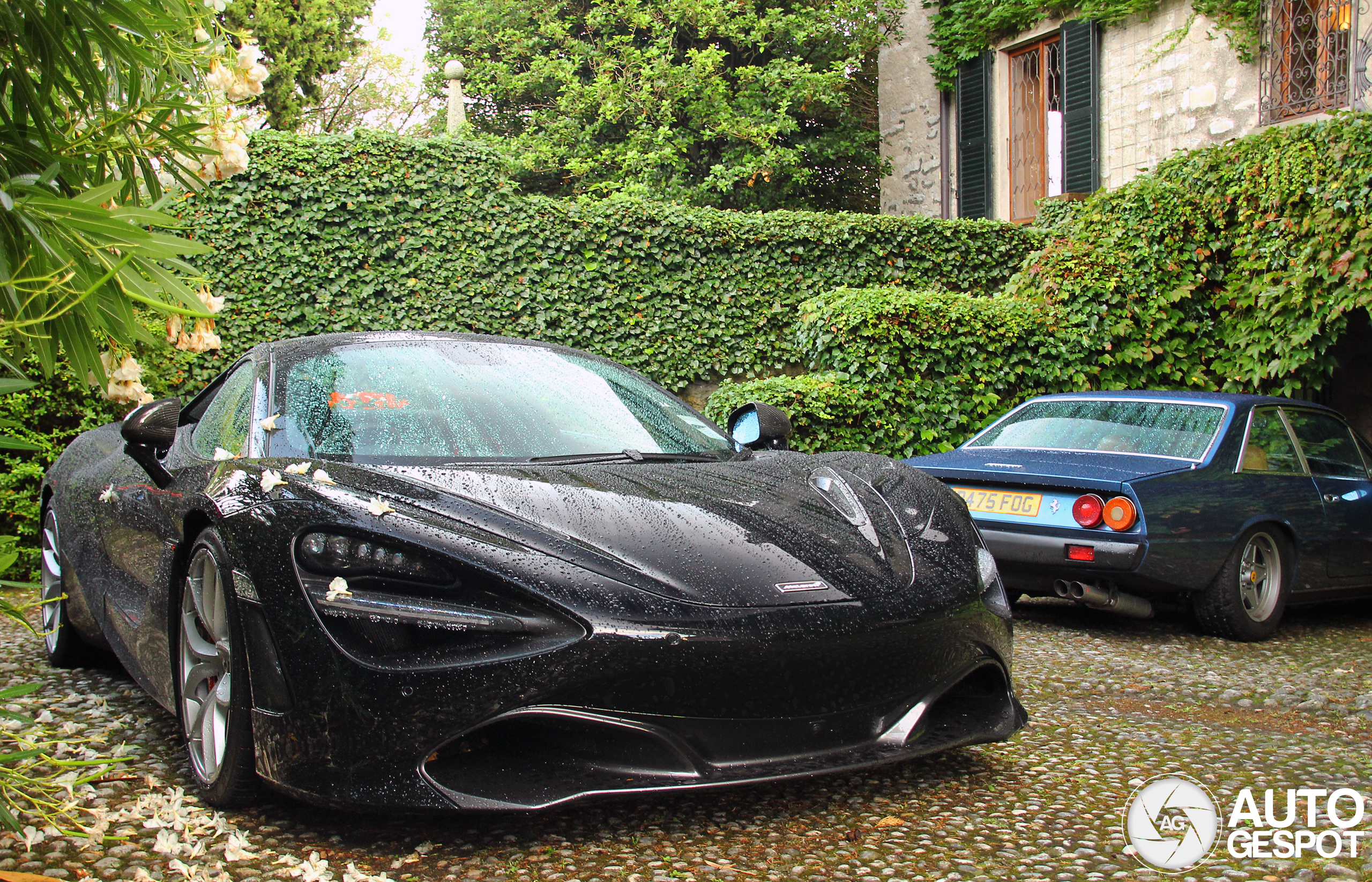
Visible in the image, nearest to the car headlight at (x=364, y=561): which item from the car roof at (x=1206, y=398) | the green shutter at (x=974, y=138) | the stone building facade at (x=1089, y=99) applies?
the car roof at (x=1206, y=398)

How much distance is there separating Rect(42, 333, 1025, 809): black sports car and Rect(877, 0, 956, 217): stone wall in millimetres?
12327

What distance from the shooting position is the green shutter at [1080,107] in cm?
1217

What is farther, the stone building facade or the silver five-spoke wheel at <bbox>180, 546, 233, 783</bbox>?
the stone building facade

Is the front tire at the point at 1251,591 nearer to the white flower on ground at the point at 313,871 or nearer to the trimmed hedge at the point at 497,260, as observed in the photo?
the white flower on ground at the point at 313,871

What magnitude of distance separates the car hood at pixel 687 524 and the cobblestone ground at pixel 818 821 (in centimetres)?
57

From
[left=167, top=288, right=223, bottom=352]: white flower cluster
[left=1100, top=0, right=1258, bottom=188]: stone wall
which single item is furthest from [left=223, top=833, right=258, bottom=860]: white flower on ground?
[left=1100, top=0, right=1258, bottom=188]: stone wall

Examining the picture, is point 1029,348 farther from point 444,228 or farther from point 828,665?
point 828,665

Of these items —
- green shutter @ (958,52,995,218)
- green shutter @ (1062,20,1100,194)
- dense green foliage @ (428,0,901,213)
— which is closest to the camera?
green shutter @ (1062,20,1100,194)

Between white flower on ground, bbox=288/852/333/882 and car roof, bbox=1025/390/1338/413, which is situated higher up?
car roof, bbox=1025/390/1338/413

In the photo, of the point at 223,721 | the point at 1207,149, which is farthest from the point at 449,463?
the point at 1207,149

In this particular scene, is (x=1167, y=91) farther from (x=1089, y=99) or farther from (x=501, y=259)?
(x=501, y=259)

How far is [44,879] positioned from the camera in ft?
6.29

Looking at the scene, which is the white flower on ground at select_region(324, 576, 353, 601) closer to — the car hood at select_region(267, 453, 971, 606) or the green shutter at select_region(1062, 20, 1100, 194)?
the car hood at select_region(267, 453, 971, 606)

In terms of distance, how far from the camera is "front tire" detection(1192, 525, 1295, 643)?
5227 millimetres
